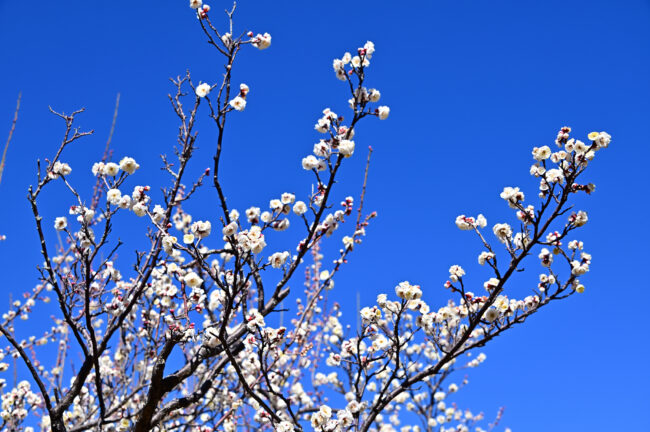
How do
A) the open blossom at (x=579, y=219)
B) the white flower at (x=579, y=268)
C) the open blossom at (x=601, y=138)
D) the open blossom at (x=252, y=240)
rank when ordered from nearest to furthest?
the open blossom at (x=252, y=240)
the open blossom at (x=601, y=138)
the open blossom at (x=579, y=219)
the white flower at (x=579, y=268)

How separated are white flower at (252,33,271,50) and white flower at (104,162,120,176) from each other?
4.66 ft

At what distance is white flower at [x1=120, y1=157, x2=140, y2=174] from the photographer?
3.70 metres

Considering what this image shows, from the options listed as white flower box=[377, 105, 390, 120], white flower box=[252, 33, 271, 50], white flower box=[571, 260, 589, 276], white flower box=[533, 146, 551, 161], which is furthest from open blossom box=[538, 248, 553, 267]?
white flower box=[252, 33, 271, 50]

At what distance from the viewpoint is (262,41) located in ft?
13.0

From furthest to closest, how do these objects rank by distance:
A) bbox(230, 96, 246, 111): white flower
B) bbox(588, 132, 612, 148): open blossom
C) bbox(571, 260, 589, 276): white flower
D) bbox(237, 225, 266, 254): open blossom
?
bbox(230, 96, 246, 111): white flower
bbox(571, 260, 589, 276): white flower
bbox(588, 132, 612, 148): open blossom
bbox(237, 225, 266, 254): open blossom

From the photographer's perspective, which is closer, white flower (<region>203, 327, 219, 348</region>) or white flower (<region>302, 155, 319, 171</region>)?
white flower (<region>203, 327, 219, 348</region>)

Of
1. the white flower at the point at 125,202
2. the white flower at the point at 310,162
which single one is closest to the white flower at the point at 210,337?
the white flower at the point at 125,202

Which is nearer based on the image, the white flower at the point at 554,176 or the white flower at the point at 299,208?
the white flower at the point at 554,176

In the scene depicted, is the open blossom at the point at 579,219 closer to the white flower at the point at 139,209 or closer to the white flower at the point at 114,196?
the white flower at the point at 139,209

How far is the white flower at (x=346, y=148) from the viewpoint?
11.4ft

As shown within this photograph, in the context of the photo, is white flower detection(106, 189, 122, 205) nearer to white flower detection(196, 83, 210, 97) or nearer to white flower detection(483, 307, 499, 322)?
white flower detection(196, 83, 210, 97)

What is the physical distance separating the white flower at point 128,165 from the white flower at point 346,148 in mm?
1540

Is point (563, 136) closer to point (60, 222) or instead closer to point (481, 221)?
point (481, 221)

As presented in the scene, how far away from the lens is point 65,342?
6.13 meters
